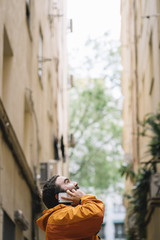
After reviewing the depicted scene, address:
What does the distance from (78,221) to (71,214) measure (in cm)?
7

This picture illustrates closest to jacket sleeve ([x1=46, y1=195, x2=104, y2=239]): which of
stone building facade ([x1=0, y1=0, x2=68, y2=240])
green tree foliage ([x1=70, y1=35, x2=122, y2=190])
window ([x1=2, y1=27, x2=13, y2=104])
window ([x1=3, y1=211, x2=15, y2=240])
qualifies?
stone building facade ([x1=0, y1=0, x2=68, y2=240])

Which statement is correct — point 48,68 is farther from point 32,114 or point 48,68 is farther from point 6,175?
point 6,175

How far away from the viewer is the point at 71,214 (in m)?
3.63

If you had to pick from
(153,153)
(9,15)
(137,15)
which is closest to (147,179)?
(153,153)

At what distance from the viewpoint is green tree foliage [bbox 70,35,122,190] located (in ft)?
113

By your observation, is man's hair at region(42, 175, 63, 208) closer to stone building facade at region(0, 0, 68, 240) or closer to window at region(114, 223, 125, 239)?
stone building facade at region(0, 0, 68, 240)

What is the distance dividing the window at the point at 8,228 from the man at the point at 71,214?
4704 mm

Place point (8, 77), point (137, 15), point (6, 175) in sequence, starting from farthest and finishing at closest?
point (137, 15)
point (8, 77)
point (6, 175)

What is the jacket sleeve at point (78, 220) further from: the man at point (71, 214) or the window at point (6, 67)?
the window at point (6, 67)

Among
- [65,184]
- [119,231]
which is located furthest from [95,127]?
[65,184]

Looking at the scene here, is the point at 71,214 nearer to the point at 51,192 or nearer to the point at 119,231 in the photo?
the point at 51,192

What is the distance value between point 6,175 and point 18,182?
67.3 inches

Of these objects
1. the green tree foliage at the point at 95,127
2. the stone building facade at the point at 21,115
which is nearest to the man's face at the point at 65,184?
the stone building facade at the point at 21,115

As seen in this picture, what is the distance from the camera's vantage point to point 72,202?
149 inches
